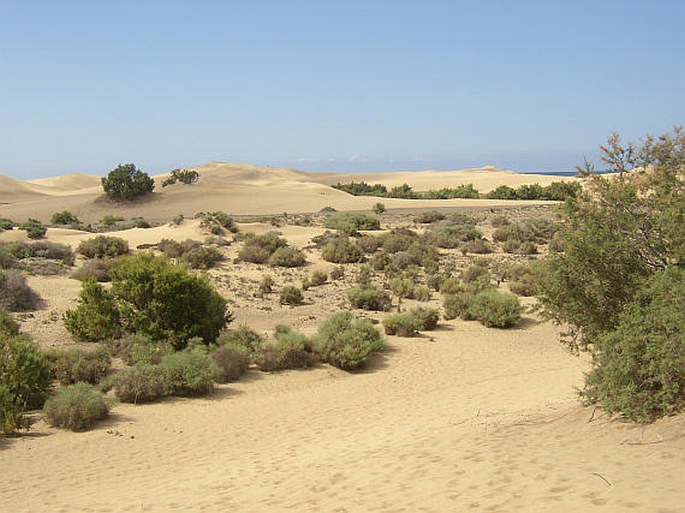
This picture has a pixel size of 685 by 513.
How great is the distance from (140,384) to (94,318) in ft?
15.0

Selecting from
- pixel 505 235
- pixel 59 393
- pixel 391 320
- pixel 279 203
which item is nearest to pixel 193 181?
pixel 279 203

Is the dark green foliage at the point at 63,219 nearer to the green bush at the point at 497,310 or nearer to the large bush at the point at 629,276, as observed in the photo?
the green bush at the point at 497,310

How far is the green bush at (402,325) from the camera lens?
59.5 ft

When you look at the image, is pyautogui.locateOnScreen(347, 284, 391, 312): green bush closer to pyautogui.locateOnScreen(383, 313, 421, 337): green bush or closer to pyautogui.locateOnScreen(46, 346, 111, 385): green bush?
pyautogui.locateOnScreen(383, 313, 421, 337): green bush

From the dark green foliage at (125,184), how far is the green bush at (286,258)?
35379 mm

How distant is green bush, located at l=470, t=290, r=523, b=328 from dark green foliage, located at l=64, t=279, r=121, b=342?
33.5 feet

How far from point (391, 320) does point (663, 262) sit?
32.6ft

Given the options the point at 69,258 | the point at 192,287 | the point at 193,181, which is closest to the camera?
the point at 192,287

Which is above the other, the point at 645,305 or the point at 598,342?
the point at 645,305

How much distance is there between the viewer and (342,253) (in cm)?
2906

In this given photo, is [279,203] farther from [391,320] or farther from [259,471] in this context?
[259,471]

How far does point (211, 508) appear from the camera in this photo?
7.54 m

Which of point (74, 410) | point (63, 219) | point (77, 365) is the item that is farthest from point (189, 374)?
point (63, 219)

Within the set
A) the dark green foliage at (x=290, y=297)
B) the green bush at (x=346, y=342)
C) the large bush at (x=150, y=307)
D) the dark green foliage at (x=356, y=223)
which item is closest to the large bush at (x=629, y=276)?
the green bush at (x=346, y=342)
